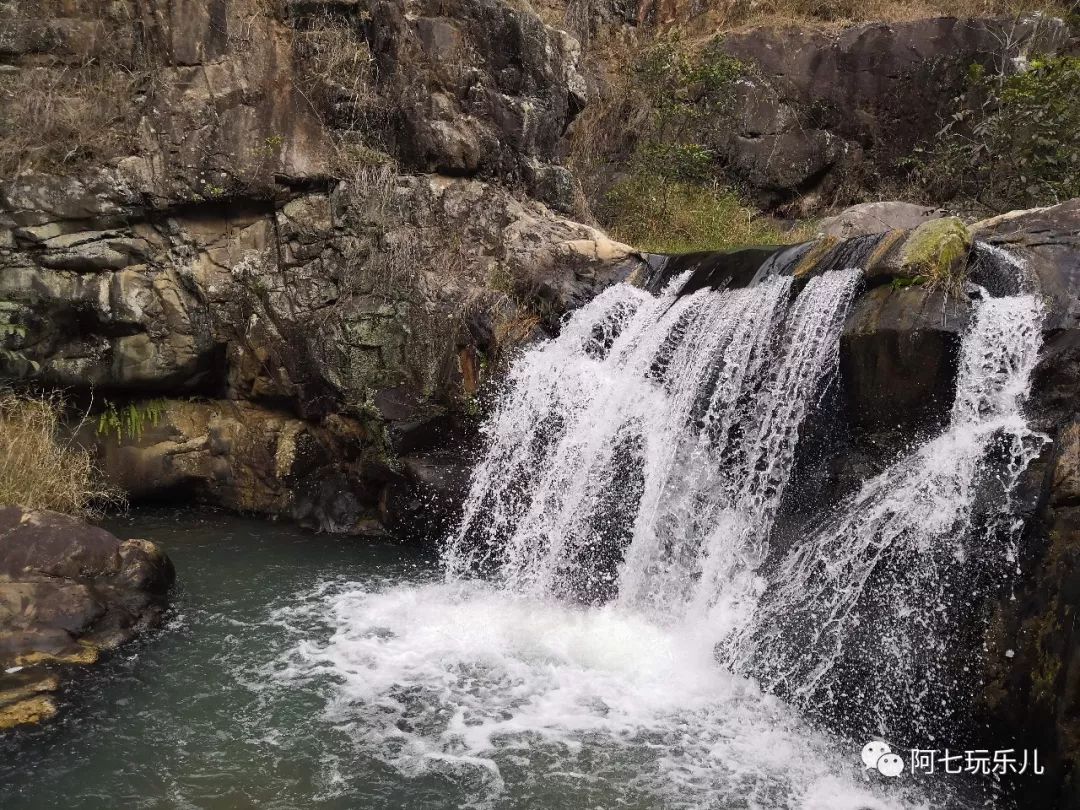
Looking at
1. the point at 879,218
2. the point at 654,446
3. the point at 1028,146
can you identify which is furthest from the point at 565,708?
the point at 1028,146

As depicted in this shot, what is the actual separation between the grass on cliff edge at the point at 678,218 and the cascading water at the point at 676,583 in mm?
3407

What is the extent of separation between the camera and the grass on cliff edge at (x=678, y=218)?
10711 mm

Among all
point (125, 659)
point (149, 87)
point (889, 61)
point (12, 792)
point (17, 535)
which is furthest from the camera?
point (889, 61)

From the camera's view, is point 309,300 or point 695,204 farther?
point 695,204

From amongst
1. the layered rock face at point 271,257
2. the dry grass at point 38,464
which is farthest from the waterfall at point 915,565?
the dry grass at point 38,464

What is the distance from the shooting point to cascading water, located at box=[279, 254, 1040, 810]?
4.54m

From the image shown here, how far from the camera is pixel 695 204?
1104cm

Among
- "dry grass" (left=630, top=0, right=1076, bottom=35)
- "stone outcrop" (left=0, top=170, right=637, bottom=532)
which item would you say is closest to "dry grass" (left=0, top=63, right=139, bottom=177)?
"stone outcrop" (left=0, top=170, right=637, bottom=532)

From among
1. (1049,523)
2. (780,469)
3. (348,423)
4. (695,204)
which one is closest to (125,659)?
(348,423)

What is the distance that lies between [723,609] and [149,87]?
7354 millimetres

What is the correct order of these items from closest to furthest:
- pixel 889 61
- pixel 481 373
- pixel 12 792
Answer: pixel 12 792
pixel 481 373
pixel 889 61

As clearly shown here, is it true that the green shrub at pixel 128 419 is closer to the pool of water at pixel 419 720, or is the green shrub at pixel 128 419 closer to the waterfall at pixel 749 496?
the pool of water at pixel 419 720

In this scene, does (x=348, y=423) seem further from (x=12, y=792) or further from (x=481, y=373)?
(x=12, y=792)

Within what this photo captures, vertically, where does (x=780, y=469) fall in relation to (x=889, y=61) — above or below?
below
